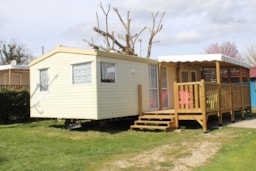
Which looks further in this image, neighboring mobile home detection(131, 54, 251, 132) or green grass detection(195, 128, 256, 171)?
neighboring mobile home detection(131, 54, 251, 132)

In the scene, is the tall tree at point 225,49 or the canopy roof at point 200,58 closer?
the canopy roof at point 200,58

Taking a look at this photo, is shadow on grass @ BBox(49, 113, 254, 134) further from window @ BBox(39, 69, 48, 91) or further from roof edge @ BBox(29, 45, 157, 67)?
roof edge @ BBox(29, 45, 157, 67)

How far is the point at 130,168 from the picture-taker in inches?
213

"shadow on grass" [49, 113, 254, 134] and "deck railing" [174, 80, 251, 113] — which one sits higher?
"deck railing" [174, 80, 251, 113]

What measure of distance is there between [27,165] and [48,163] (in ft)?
1.24

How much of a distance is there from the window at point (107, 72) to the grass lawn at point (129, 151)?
1709mm

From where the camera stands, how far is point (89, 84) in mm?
9945

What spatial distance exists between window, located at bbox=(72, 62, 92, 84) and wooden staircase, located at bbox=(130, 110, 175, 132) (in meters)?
2.19

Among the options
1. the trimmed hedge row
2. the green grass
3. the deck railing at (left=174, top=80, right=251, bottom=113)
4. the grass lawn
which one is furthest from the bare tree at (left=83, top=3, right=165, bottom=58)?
the green grass

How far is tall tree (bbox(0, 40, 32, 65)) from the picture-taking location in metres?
40.2

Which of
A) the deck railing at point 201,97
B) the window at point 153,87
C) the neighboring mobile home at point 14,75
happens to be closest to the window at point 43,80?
the window at point 153,87

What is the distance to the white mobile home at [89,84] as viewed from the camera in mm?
9883

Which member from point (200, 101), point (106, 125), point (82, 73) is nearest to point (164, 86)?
point (106, 125)

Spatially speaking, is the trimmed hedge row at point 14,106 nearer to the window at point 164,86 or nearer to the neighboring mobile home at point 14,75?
the neighboring mobile home at point 14,75
